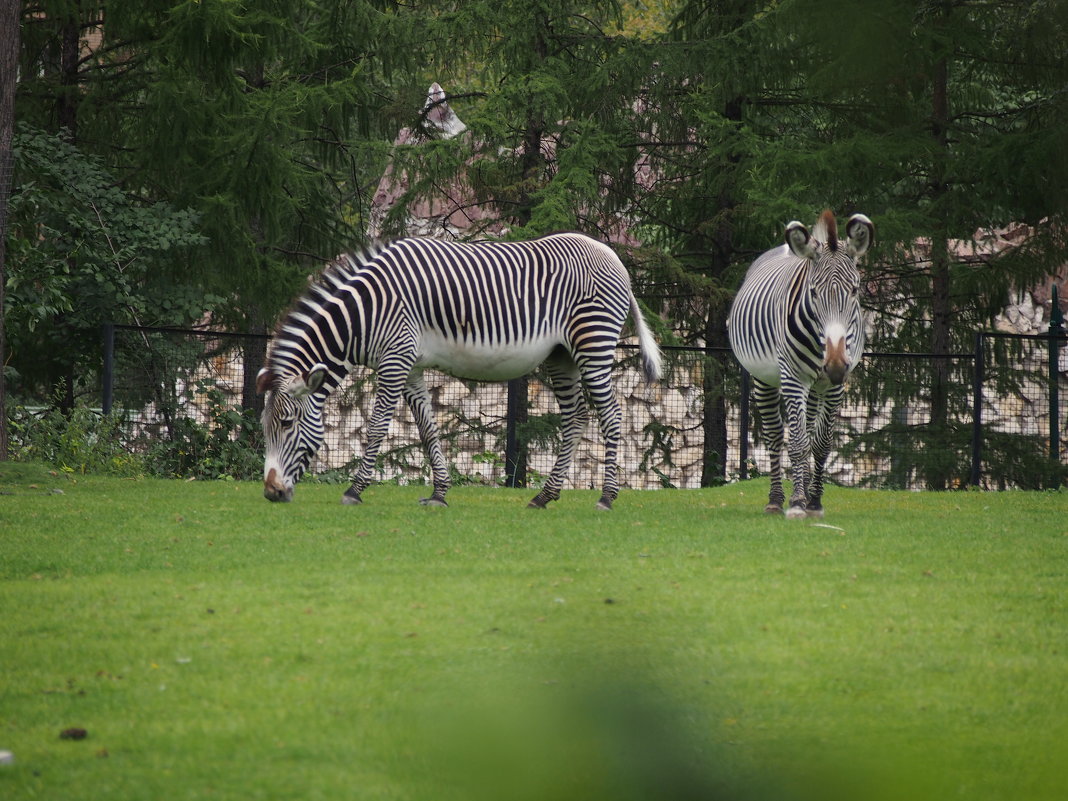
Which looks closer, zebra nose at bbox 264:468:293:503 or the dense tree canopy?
zebra nose at bbox 264:468:293:503

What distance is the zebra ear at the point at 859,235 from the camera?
9.02 m

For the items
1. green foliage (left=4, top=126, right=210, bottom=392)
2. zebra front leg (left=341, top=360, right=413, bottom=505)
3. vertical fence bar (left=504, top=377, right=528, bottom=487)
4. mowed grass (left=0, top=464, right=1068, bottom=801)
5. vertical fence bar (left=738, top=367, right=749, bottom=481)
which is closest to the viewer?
mowed grass (left=0, top=464, right=1068, bottom=801)

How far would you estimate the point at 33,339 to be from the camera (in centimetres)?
1589

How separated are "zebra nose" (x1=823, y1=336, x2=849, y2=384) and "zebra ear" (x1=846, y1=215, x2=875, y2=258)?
2.56 ft

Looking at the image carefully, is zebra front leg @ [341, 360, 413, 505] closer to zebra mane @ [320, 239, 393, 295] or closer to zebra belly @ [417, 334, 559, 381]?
zebra belly @ [417, 334, 559, 381]

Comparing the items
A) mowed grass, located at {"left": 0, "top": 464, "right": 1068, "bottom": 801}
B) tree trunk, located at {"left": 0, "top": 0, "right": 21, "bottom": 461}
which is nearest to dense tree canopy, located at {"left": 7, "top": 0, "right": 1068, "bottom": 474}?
tree trunk, located at {"left": 0, "top": 0, "right": 21, "bottom": 461}

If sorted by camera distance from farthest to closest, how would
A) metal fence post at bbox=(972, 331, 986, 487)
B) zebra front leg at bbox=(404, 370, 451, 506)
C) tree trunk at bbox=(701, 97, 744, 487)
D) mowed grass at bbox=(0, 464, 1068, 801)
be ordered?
tree trunk at bbox=(701, 97, 744, 487) < metal fence post at bbox=(972, 331, 986, 487) < zebra front leg at bbox=(404, 370, 451, 506) < mowed grass at bbox=(0, 464, 1068, 801)

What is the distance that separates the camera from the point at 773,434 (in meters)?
10.6

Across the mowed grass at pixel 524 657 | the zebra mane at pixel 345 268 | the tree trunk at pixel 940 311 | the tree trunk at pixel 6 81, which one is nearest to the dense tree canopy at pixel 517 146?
the tree trunk at pixel 940 311

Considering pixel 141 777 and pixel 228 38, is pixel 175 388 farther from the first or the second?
pixel 141 777

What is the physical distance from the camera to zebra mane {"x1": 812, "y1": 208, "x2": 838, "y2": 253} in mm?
9227

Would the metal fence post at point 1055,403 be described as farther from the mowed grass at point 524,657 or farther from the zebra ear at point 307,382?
the zebra ear at point 307,382

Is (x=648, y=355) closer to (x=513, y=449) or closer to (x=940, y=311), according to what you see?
(x=513, y=449)

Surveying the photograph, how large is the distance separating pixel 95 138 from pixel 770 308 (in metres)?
11.0
